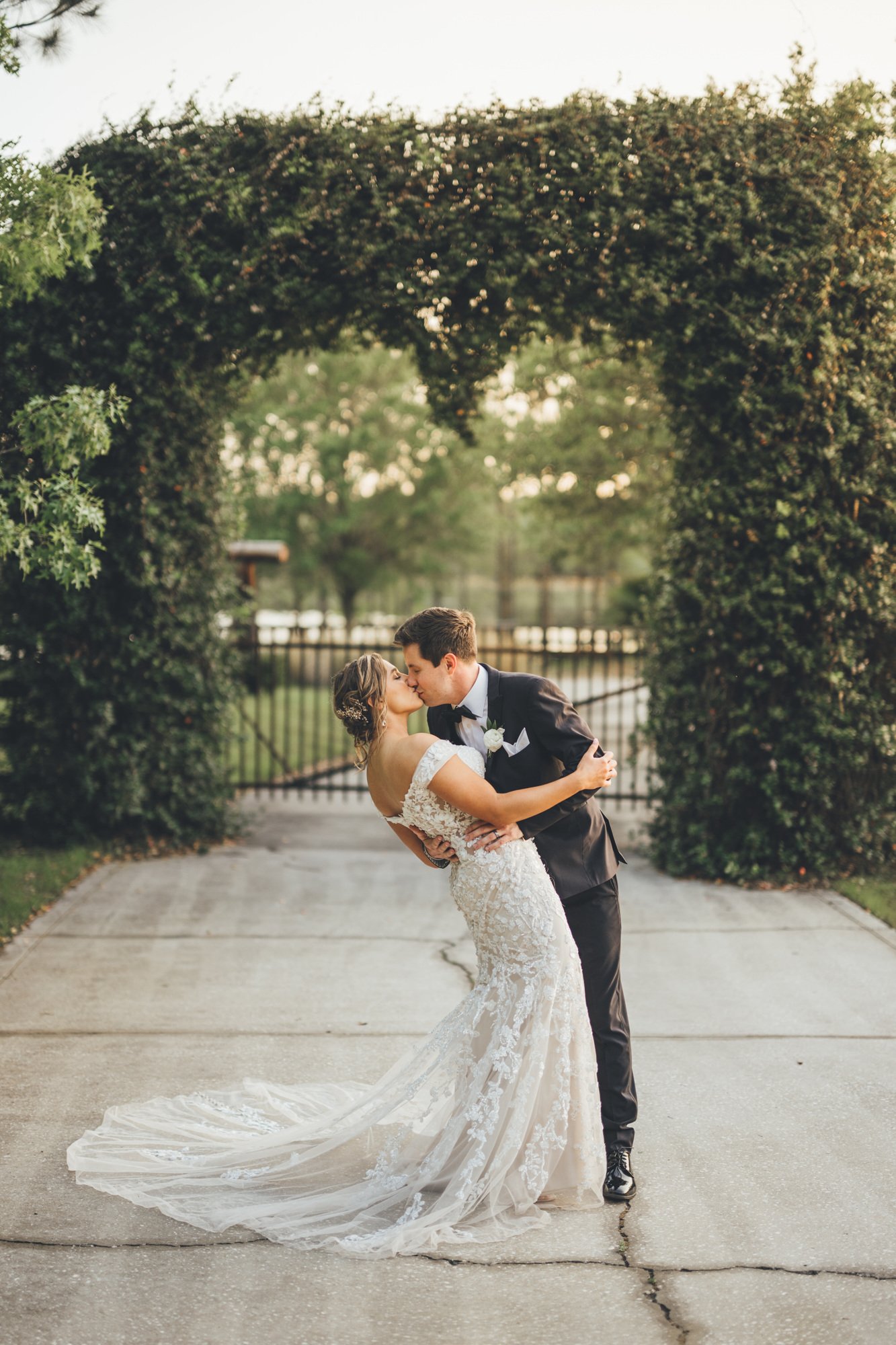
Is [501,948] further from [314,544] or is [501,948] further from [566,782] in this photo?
[314,544]

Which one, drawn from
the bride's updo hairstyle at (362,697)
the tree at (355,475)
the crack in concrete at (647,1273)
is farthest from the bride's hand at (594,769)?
the tree at (355,475)

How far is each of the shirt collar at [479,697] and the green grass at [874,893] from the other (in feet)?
13.6

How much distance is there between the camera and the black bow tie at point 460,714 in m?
3.91

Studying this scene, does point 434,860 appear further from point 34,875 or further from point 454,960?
point 34,875

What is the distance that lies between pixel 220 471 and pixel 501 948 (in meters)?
5.89

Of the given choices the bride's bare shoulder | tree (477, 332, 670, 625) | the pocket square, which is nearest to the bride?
the bride's bare shoulder

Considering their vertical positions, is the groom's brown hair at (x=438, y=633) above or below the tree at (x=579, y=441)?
below

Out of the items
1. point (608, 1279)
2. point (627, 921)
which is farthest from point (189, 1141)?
point (627, 921)

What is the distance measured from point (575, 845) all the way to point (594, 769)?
36 cm

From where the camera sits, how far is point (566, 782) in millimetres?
3688

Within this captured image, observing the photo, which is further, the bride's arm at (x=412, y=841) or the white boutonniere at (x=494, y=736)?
the bride's arm at (x=412, y=841)

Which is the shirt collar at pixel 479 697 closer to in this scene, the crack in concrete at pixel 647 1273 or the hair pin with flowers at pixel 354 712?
the hair pin with flowers at pixel 354 712

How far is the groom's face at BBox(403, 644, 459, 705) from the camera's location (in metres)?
3.76

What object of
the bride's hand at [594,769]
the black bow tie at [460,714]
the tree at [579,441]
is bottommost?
the bride's hand at [594,769]
